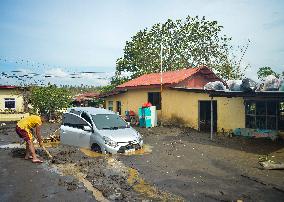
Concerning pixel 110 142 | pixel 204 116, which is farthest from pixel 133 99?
pixel 110 142

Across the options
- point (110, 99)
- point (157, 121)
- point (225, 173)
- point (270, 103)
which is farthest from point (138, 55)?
point (225, 173)

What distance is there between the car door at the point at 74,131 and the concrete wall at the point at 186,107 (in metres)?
8.48

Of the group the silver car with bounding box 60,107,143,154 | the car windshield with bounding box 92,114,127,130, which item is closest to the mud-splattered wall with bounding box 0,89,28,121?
the silver car with bounding box 60,107,143,154

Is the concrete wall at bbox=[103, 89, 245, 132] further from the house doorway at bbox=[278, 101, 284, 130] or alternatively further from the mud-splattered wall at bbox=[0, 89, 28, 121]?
the mud-splattered wall at bbox=[0, 89, 28, 121]

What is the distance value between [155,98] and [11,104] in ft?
48.8

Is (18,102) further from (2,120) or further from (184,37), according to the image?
(184,37)

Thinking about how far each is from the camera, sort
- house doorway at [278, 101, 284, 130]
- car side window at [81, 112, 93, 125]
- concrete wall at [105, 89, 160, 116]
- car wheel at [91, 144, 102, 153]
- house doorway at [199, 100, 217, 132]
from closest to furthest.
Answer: car wheel at [91, 144, 102, 153], car side window at [81, 112, 93, 125], house doorway at [278, 101, 284, 130], house doorway at [199, 100, 217, 132], concrete wall at [105, 89, 160, 116]

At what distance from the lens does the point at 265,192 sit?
6422 mm

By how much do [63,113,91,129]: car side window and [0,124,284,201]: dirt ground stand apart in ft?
3.06

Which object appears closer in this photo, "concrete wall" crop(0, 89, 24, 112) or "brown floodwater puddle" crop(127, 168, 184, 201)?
"brown floodwater puddle" crop(127, 168, 184, 201)

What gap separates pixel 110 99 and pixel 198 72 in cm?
931

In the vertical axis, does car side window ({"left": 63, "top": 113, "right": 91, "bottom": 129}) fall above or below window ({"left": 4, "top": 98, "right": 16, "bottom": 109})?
below

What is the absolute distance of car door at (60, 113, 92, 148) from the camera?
10.4 m

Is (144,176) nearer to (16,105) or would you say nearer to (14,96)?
(16,105)
